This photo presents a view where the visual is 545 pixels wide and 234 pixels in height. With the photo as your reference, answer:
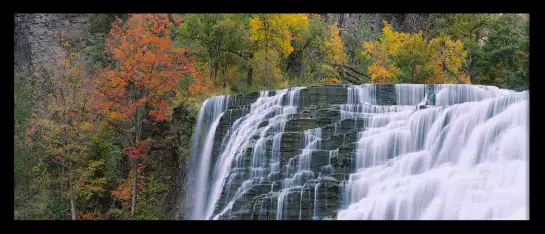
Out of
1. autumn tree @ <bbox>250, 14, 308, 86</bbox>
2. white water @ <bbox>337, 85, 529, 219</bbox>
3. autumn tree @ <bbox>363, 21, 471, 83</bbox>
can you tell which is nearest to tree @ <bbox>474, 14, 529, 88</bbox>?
autumn tree @ <bbox>363, 21, 471, 83</bbox>

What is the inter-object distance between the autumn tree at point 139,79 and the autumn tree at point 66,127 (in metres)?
0.85

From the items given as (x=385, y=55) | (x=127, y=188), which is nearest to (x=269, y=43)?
(x=385, y=55)

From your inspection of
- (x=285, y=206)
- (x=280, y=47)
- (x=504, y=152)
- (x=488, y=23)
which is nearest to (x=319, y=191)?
(x=285, y=206)

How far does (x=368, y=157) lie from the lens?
631 inches

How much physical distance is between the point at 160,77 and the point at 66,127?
3893mm

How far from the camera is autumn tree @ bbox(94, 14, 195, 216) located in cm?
2259

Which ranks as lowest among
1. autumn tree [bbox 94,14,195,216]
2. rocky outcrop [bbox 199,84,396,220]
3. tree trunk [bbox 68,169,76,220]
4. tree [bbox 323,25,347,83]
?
tree trunk [bbox 68,169,76,220]

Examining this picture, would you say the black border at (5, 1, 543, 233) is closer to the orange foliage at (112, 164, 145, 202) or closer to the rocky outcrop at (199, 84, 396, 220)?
the rocky outcrop at (199, 84, 396, 220)

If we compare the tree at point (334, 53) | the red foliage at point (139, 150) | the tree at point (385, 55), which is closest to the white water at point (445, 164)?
the red foliage at point (139, 150)

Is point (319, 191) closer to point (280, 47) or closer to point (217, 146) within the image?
point (217, 146)

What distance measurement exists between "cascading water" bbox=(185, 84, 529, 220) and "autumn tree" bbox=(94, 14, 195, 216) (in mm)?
3178

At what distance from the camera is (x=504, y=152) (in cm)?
1371
